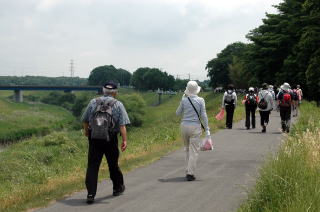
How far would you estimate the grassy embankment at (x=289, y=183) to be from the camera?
6.79 m

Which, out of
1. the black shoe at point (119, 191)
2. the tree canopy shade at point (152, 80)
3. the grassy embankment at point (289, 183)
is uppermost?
the tree canopy shade at point (152, 80)

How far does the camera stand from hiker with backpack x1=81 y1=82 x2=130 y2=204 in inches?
334

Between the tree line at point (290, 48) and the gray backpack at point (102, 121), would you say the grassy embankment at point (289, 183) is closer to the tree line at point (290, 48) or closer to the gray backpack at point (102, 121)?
the gray backpack at point (102, 121)

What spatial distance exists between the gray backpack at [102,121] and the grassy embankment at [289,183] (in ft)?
7.74

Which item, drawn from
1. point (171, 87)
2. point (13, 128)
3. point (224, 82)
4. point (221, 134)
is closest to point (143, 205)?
point (221, 134)

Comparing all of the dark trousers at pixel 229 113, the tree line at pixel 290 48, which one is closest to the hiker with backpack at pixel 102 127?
the dark trousers at pixel 229 113

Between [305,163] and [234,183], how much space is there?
198 cm

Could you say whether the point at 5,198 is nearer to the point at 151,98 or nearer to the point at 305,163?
the point at 305,163

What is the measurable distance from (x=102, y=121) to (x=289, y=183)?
2.90 metres

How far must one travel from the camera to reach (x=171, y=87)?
578ft

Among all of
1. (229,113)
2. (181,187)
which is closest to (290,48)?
(229,113)

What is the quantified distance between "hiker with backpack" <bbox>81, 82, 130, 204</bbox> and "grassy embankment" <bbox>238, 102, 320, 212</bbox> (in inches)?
91.2

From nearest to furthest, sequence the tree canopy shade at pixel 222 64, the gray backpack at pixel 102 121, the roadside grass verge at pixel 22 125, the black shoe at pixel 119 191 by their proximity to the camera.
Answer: the gray backpack at pixel 102 121 < the black shoe at pixel 119 191 < the roadside grass verge at pixel 22 125 < the tree canopy shade at pixel 222 64

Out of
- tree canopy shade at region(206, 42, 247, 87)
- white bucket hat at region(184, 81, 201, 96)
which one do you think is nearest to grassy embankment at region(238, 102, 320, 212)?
white bucket hat at region(184, 81, 201, 96)
